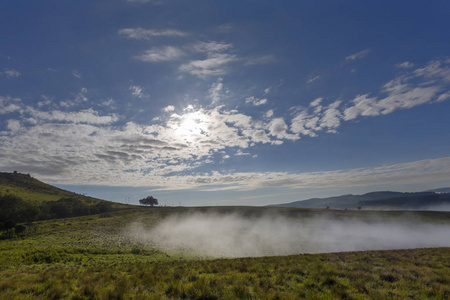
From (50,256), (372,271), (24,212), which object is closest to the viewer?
(372,271)

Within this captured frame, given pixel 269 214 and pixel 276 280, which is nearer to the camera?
pixel 276 280

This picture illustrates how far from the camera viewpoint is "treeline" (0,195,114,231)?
202 ft

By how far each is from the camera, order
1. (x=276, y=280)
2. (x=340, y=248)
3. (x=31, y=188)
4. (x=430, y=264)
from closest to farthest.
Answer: (x=276, y=280) → (x=430, y=264) → (x=340, y=248) → (x=31, y=188)

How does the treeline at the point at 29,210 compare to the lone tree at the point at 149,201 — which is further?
the lone tree at the point at 149,201

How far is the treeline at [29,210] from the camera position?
6145 cm

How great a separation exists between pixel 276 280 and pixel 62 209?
121731 millimetres

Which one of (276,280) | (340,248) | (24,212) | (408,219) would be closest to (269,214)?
(408,219)

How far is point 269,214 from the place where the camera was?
97.8 metres

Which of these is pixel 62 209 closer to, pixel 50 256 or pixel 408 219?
pixel 50 256

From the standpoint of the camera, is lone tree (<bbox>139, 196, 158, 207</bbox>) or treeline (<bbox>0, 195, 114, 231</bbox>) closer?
treeline (<bbox>0, 195, 114, 231</bbox>)

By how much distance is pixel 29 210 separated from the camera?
69.4 metres

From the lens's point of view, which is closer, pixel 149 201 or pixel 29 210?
pixel 29 210

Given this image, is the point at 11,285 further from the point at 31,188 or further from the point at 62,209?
the point at 31,188

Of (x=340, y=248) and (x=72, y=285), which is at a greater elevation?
(x=72, y=285)
